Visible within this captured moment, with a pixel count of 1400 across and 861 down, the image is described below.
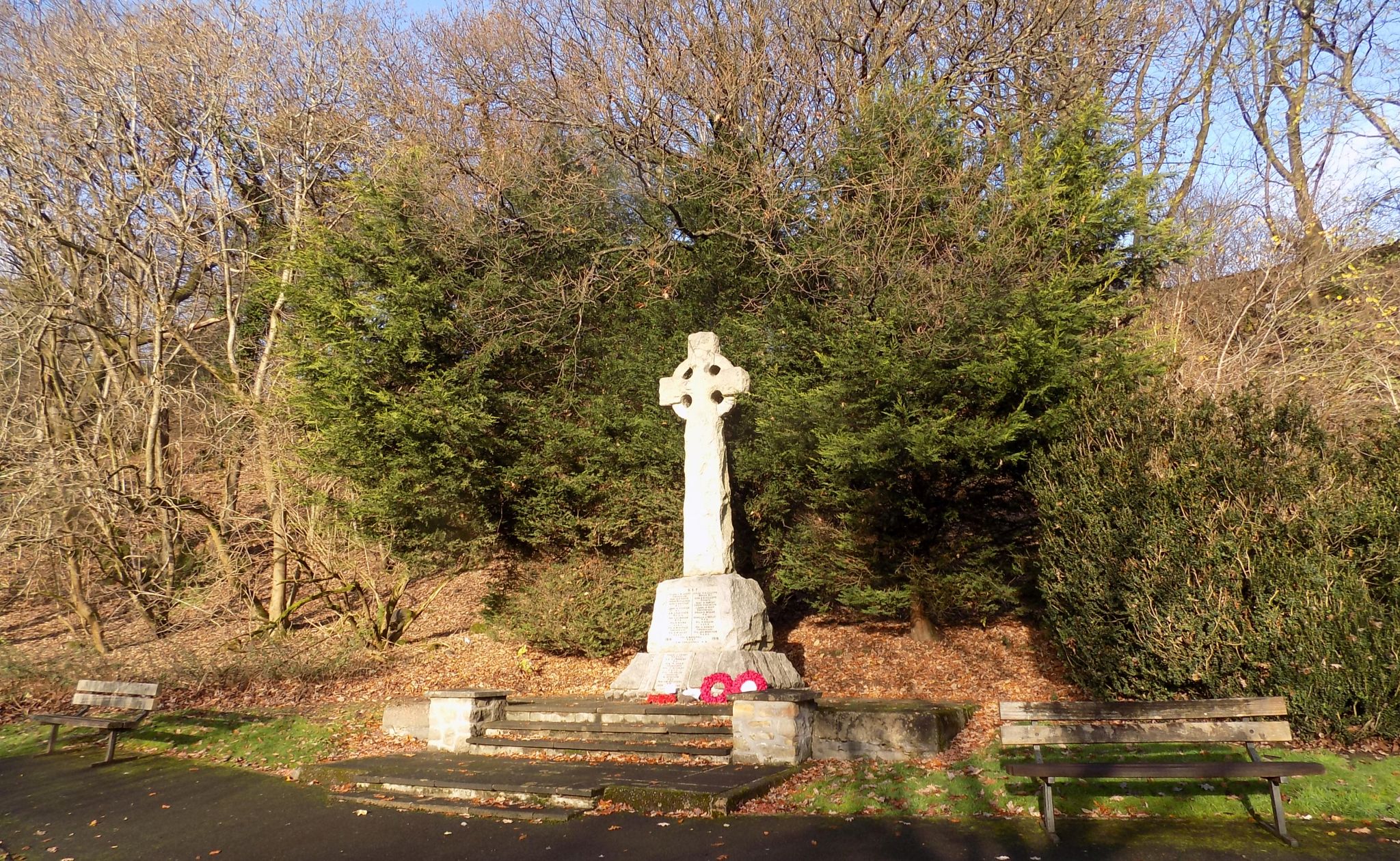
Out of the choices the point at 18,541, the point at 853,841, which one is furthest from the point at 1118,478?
the point at 18,541

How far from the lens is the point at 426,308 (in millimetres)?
15469

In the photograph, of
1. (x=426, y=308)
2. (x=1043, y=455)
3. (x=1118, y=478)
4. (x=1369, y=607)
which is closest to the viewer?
(x=1369, y=607)

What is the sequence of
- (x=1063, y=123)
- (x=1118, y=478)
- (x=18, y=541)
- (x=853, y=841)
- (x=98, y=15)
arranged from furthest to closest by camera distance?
(x=98, y=15) < (x=18, y=541) < (x=1063, y=123) < (x=1118, y=478) < (x=853, y=841)

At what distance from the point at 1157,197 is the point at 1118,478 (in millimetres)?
7671

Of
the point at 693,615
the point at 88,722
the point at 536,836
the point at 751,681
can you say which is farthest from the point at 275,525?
the point at 536,836

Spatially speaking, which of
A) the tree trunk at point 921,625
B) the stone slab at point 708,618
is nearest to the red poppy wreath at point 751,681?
the stone slab at point 708,618

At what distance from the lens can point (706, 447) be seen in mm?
11156

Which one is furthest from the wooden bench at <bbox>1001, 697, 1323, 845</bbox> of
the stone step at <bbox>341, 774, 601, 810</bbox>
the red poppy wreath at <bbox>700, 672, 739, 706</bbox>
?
the red poppy wreath at <bbox>700, 672, 739, 706</bbox>

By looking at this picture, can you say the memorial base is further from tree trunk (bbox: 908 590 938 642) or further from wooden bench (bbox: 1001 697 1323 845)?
wooden bench (bbox: 1001 697 1323 845)

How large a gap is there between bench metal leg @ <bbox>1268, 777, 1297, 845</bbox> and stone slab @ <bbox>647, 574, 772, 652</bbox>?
564 centimetres

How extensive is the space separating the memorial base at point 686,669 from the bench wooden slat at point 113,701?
204 inches

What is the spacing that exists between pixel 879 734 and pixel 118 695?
8.77m

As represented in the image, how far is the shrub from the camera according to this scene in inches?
545

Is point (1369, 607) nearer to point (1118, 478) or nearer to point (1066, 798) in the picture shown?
point (1118, 478)
